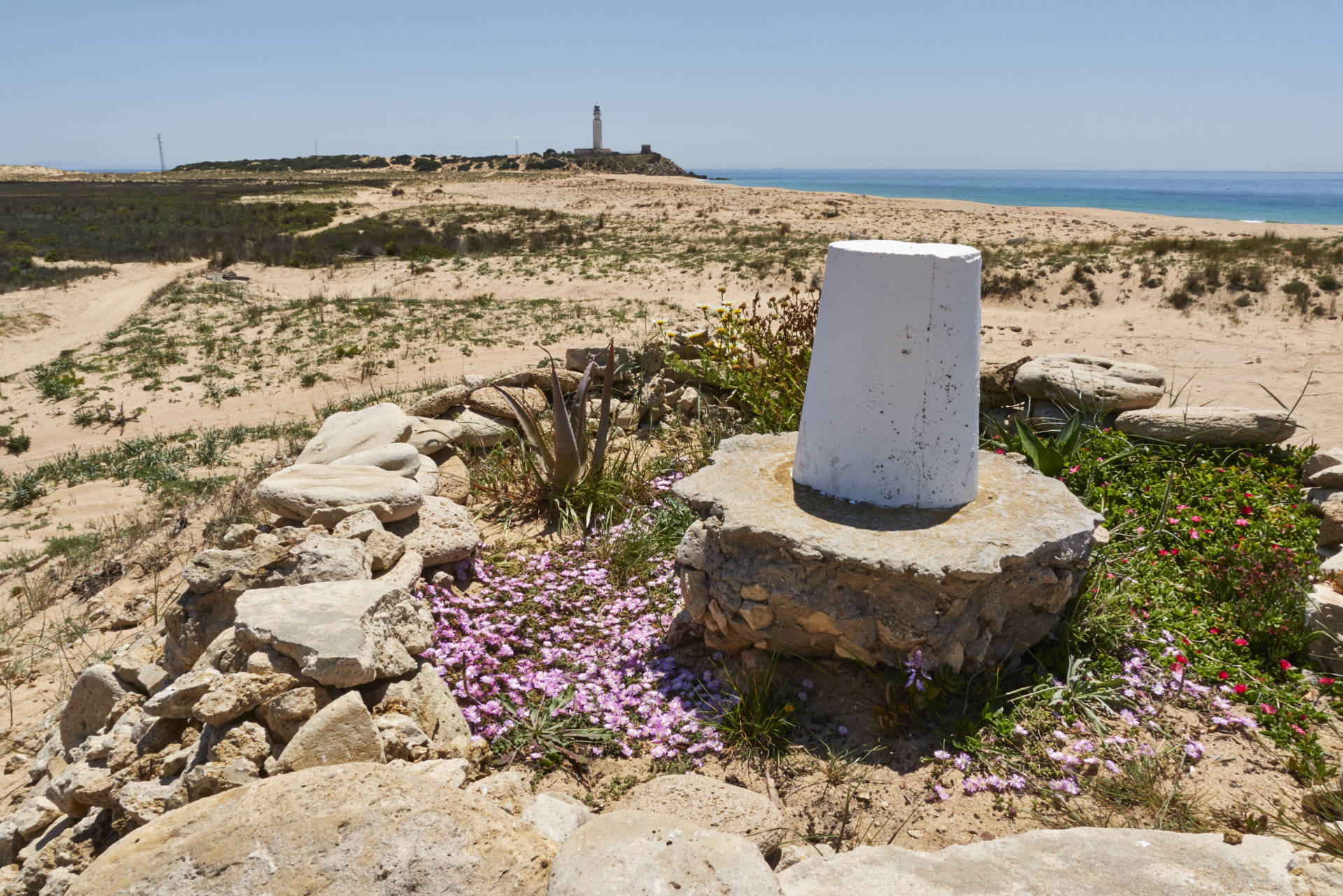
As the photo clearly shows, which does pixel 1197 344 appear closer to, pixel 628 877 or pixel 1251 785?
pixel 1251 785

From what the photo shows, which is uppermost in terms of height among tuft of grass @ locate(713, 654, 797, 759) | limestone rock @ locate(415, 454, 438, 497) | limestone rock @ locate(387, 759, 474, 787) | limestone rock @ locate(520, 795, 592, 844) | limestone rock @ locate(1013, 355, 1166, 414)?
limestone rock @ locate(1013, 355, 1166, 414)

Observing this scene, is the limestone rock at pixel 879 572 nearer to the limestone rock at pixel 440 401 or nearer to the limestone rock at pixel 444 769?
the limestone rock at pixel 444 769

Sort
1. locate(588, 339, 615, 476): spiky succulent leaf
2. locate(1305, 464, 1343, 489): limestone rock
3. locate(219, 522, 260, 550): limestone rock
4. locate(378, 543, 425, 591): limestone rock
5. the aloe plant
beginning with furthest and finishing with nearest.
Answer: locate(588, 339, 615, 476): spiky succulent leaf, the aloe plant, locate(1305, 464, 1343, 489): limestone rock, locate(219, 522, 260, 550): limestone rock, locate(378, 543, 425, 591): limestone rock

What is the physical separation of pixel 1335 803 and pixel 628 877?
2394 millimetres

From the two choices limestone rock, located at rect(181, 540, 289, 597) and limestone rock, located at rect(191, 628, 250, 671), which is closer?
limestone rock, located at rect(191, 628, 250, 671)

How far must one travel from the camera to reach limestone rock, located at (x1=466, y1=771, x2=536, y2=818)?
2416 millimetres

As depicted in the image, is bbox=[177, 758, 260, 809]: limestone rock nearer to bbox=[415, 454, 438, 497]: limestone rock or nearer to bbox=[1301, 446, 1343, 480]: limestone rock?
bbox=[415, 454, 438, 497]: limestone rock

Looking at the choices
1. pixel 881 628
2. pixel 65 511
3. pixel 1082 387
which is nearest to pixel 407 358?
pixel 65 511

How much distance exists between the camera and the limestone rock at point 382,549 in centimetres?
377

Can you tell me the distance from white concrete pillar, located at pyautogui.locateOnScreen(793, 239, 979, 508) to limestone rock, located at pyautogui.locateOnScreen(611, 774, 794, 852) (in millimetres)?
1381

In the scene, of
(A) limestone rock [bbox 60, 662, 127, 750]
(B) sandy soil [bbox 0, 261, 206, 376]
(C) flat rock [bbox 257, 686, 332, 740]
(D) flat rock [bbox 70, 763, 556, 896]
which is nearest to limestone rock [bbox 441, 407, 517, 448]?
(A) limestone rock [bbox 60, 662, 127, 750]

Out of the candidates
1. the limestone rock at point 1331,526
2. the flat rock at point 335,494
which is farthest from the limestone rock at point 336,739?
the limestone rock at point 1331,526

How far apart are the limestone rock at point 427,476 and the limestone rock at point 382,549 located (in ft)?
2.39

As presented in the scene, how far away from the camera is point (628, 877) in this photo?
1.95 m
